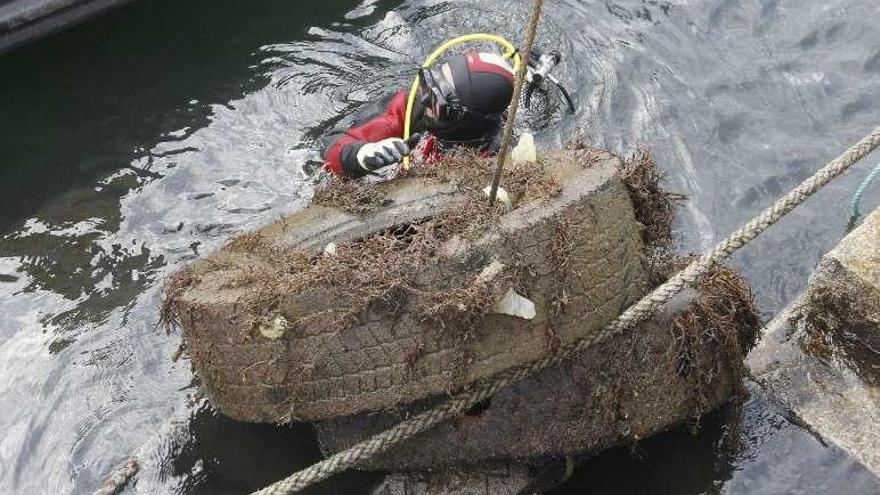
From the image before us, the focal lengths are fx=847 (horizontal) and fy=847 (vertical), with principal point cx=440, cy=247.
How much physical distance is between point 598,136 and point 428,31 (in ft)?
6.99

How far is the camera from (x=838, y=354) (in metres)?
4.47

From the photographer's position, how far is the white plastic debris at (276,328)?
3.08m

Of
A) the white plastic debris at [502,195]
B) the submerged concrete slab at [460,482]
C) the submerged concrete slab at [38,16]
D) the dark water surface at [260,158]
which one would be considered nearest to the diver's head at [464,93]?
the white plastic debris at [502,195]

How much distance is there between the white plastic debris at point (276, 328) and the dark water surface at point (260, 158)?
134 cm

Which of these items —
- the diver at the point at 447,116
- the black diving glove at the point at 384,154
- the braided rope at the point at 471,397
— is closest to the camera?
the braided rope at the point at 471,397

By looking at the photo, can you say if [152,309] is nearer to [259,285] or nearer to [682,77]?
[259,285]

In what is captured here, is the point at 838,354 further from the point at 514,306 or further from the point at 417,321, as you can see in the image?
the point at 417,321

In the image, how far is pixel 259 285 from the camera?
10.4 ft

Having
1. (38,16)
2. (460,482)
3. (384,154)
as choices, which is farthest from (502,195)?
(38,16)

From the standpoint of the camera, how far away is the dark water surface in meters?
4.35

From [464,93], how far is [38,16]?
5144mm

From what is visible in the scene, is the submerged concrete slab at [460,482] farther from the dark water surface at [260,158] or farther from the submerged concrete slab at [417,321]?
the submerged concrete slab at [417,321]

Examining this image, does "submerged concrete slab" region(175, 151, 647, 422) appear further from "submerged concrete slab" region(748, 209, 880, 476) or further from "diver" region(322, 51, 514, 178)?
"submerged concrete slab" region(748, 209, 880, 476)

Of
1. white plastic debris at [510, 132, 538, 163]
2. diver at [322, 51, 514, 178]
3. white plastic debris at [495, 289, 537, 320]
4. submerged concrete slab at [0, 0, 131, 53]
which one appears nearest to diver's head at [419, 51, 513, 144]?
diver at [322, 51, 514, 178]
